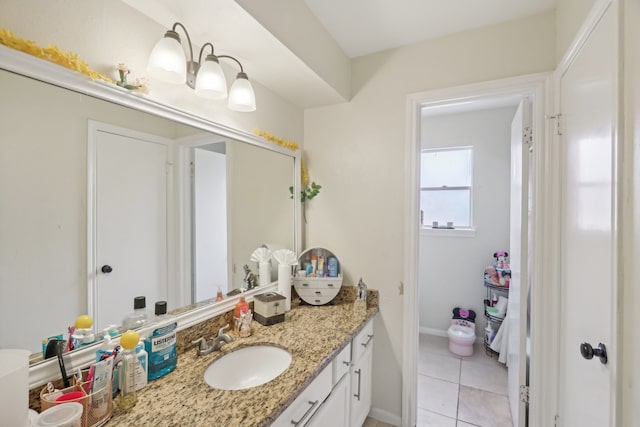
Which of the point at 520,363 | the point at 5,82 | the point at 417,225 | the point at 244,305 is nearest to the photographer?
the point at 5,82

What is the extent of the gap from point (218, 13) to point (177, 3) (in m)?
0.14

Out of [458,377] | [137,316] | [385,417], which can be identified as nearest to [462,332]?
[458,377]

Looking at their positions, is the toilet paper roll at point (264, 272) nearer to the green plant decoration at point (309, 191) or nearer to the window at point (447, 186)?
the green plant decoration at point (309, 191)

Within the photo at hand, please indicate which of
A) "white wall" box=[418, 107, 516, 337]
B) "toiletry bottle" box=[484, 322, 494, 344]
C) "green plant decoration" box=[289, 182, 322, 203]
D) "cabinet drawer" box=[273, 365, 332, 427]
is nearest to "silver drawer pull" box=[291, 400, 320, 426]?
"cabinet drawer" box=[273, 365, 332, 427]

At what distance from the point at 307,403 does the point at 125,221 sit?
0.98 metres

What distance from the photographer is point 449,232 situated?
317 cm

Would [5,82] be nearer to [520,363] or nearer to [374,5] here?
[374,5]

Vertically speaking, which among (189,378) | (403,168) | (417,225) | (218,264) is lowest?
(189,378)

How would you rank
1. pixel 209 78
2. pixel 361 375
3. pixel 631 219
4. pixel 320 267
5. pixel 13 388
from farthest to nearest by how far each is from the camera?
pixel 320 267, pixel 361 375, pixel 209 78, pixel 631 219, pixel 13 388

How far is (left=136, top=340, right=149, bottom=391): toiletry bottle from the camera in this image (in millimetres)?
929

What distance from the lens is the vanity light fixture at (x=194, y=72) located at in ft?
3.33

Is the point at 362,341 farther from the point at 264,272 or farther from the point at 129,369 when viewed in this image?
the point at 129,369

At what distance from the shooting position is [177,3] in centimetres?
102

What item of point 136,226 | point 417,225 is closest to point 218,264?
point 136,226
